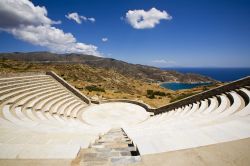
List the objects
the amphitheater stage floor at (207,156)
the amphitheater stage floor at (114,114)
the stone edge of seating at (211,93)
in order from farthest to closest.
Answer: the amphitheater stage floor at (114,114)
the stone edge of seating at (211,93)
the amphitheater stage floor at (207,156)

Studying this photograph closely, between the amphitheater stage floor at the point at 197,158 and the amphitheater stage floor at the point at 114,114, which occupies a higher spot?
the amphitheater stage floor at the point at 197,158

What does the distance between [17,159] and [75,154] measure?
1.35 meters

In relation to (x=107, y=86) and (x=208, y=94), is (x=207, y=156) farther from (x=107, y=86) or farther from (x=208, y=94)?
(x=107, y=86)

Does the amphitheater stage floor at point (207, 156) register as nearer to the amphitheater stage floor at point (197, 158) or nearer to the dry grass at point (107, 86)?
the amphitheater stage floor at point (197, 158)

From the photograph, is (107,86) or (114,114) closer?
(114,114)

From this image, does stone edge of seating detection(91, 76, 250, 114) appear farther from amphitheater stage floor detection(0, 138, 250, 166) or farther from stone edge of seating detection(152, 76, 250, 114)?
amphitheater stage floor detection(0, 138, 250, 166)

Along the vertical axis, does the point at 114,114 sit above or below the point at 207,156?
below

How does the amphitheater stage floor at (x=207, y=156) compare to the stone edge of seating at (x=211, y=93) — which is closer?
the amphitheater stage floor at (x=207, y=156)

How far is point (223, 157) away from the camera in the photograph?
12.0 feet

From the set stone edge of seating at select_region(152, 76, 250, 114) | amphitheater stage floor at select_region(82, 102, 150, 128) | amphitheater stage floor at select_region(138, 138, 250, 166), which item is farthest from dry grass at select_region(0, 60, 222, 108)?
amphitheater stage floor at select_region(138, 138, 250, 166)

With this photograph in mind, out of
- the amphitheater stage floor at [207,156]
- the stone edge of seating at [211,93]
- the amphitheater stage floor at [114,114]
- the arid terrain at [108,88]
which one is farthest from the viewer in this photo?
the arid terrain at [108,88]

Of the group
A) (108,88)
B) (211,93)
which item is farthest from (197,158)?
(108,88)

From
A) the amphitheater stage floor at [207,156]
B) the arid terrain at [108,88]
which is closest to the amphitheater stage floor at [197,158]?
the amphitheater stage floor at [207,156]

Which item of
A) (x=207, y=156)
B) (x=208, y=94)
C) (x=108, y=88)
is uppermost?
(x=207, y=156)
